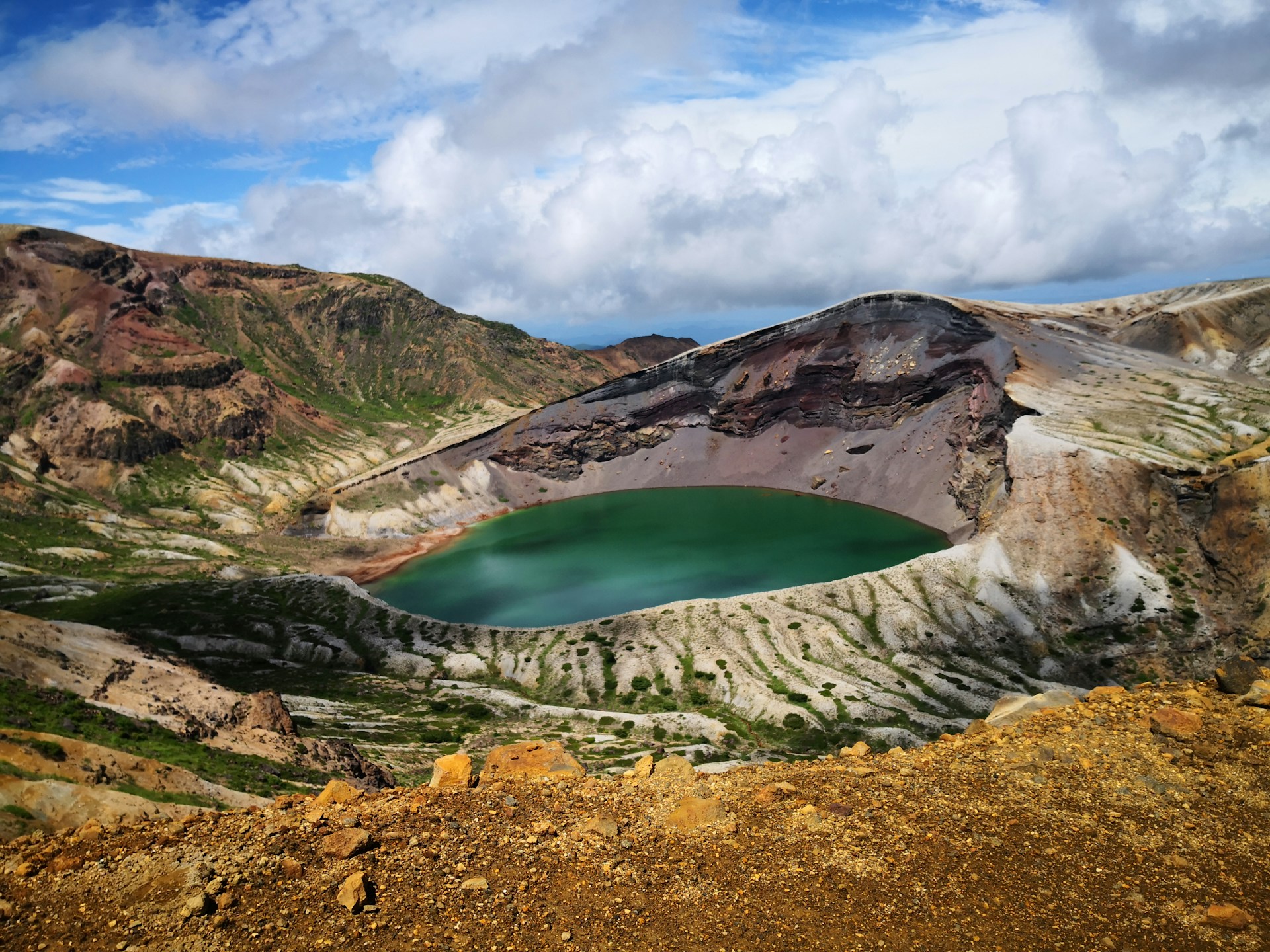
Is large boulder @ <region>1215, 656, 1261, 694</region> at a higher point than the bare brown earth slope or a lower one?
higher

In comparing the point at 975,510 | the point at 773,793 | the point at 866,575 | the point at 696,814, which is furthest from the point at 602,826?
the point at 975,510

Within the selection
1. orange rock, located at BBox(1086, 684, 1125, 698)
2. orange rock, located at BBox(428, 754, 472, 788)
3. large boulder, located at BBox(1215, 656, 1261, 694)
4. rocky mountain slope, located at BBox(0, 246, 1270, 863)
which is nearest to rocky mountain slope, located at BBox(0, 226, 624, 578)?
rocky mountain slope, located at BBox(0, 246, 1270, 863)

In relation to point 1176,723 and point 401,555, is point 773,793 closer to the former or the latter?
point 1176,723

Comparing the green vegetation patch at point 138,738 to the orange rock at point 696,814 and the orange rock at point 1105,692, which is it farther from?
the orange rock at point 1105,692

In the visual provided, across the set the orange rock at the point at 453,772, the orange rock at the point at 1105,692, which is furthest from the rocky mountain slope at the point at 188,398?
the orange rock at the point at 1105,692

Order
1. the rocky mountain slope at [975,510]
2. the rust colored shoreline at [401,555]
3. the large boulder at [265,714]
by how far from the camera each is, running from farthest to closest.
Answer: the rust colored shoreline at [401,555] < the rocky mountain slope at [975,510] < the large boulder at [265,714]

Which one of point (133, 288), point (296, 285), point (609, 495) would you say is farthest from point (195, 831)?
point (296, 285)

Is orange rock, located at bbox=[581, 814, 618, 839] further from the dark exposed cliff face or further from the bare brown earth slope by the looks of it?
the dark exposed cliff face
